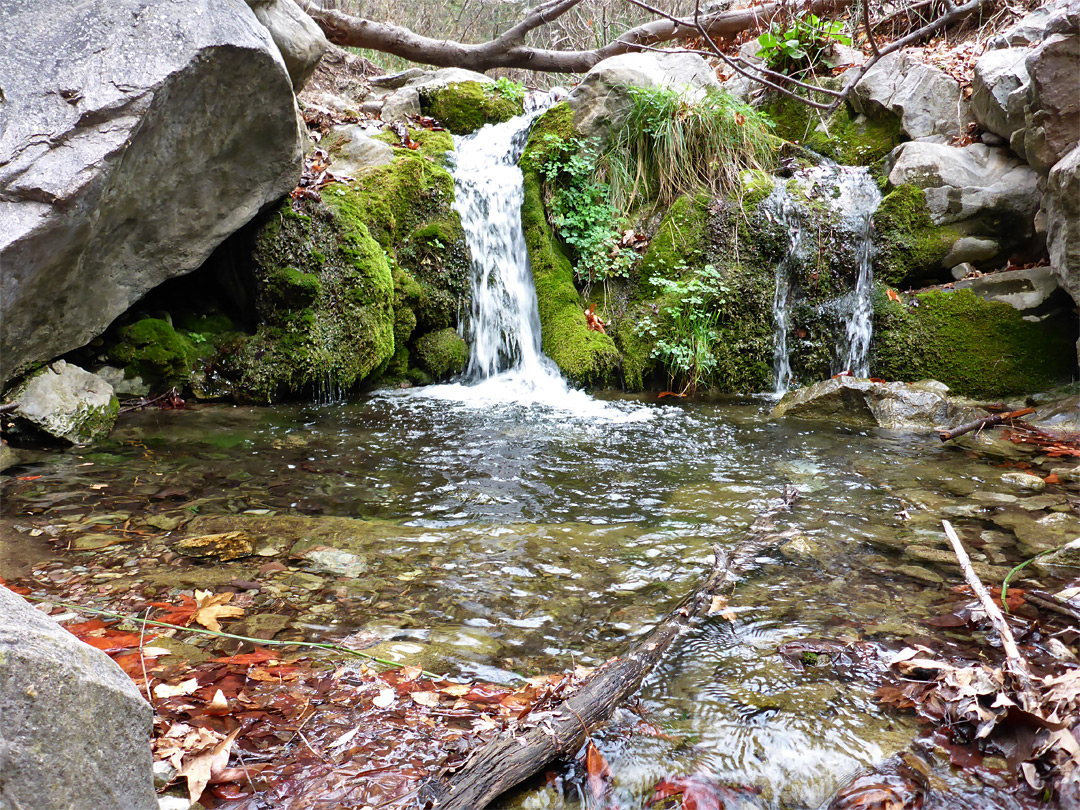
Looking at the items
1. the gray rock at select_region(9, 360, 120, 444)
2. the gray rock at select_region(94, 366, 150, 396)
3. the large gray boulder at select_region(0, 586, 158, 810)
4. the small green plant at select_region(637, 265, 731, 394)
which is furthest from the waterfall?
the large gray boulder at select_region(0, 586, 158, 810)

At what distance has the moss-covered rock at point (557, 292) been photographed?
654 cm

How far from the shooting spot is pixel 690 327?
6688 mm

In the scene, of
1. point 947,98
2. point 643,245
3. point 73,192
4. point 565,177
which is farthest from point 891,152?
point 73,192

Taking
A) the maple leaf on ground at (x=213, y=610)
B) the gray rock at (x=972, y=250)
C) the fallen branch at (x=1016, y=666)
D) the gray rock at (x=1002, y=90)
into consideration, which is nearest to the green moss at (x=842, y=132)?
the gray rock at (x=1002, y=90)

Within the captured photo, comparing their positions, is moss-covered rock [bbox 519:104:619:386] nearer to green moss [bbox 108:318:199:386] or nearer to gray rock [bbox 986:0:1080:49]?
green moss [bbox 108:318:199:386]

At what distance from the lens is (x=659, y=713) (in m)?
1.92

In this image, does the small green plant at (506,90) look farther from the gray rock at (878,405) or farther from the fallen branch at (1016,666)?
the fallen branch at (1016,666)

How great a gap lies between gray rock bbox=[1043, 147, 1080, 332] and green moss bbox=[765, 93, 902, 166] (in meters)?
2.77

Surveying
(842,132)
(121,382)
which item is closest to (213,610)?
(121,382)

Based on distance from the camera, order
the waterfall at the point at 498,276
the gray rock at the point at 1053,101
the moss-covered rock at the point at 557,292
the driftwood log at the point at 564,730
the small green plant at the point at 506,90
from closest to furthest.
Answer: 1. the driftwood log at the point at 564,730
2. the gray rock at the point at 1053,101
3. the moss-covered rock at the point at 557,292
4. the waterfall at the point at 498,276
5. the small green plant at the point at 506,90

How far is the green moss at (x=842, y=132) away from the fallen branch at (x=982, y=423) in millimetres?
3673

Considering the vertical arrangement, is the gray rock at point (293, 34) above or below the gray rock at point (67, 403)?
above

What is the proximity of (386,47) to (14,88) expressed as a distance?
6709 mm

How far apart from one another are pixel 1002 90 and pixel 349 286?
6395mm
